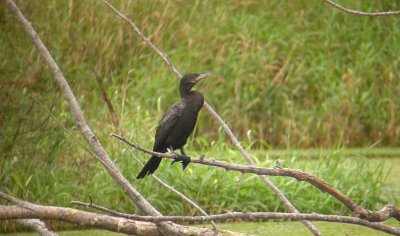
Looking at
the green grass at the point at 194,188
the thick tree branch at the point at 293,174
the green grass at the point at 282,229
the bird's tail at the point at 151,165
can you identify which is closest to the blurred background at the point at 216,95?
the green grass at the point at 194,188

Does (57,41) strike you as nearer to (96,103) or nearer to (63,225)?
(96,103)

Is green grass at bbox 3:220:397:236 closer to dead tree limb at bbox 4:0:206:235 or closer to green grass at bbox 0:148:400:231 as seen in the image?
green grass at bbox 0:148:400:231

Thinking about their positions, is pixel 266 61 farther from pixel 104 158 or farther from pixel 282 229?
pixel 104 158

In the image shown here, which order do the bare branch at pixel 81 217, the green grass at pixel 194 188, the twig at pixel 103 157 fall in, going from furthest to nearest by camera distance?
the green grass at pixel 194 188 → the twig at pixel 103 157 → the bare branch at pixel 81 217

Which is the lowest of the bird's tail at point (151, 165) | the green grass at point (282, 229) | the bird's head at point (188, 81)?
the green grass at point (282, 229)

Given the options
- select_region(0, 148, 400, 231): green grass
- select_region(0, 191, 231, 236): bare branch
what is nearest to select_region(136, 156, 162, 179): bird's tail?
select_region(0, 191, 231, 236): bare branch

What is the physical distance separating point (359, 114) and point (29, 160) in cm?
336

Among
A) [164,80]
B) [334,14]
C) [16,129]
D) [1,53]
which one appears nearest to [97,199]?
[16,129]

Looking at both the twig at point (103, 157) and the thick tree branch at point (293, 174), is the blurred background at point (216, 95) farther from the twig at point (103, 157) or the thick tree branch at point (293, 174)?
the thick tree branch at point (293, 174)

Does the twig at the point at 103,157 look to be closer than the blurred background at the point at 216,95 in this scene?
Yes

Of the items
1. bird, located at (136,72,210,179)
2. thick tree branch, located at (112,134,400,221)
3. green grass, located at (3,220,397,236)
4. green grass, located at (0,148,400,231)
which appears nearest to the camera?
thick tree branch, located at (112,134,400,221)

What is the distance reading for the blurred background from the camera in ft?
16.4

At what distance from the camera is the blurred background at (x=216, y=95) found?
16.4 ft

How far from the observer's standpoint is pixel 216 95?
739cm
